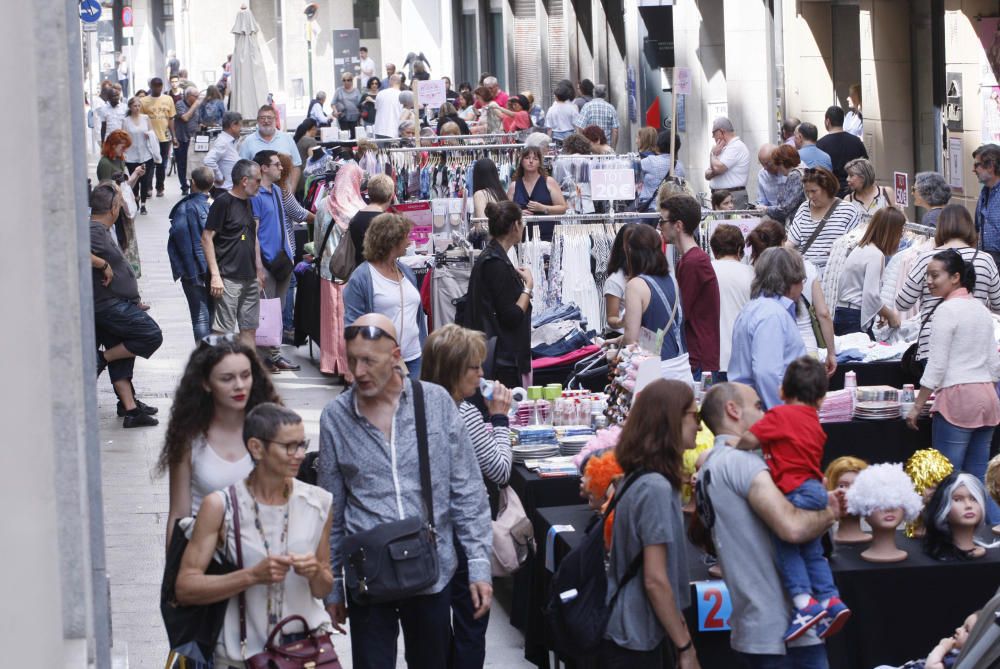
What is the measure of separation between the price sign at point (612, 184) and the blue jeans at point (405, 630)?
28.8 ft

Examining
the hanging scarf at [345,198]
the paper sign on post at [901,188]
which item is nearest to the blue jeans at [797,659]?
the hanging scarf at [345,198]

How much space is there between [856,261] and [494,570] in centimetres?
508

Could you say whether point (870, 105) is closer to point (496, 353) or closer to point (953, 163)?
point (953, 163)

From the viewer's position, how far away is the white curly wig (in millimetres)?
6223

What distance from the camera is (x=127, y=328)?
37.5ft

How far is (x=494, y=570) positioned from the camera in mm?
6621

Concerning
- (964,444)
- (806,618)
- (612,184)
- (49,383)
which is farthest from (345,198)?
(49,383)

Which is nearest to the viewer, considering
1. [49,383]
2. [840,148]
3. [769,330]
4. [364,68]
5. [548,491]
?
[49,383]

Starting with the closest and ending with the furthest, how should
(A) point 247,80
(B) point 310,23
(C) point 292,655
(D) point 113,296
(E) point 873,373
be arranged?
(C) point 292,655 < (E) point 873,373 < (D) point 113,296 < (A) point 247,80 < (B) point 310,23

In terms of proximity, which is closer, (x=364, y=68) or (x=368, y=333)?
(x=368, y=333)

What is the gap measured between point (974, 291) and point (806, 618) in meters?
4.38

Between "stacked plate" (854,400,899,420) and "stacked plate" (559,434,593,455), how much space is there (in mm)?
1842

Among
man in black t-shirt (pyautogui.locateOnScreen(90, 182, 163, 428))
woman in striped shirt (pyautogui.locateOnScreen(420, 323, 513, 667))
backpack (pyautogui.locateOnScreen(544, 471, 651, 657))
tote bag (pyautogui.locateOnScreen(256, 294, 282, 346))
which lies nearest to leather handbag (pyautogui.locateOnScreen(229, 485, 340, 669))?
woman in striped shirt (pyautogui.locateOnScreen(420, 323, 513, 667))

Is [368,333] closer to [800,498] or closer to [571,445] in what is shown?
[800,498]
